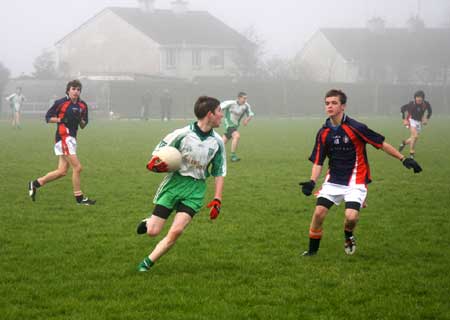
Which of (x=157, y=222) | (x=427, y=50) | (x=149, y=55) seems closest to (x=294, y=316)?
(x=157, y=222)

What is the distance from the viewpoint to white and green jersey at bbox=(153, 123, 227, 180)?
7191 millimetres

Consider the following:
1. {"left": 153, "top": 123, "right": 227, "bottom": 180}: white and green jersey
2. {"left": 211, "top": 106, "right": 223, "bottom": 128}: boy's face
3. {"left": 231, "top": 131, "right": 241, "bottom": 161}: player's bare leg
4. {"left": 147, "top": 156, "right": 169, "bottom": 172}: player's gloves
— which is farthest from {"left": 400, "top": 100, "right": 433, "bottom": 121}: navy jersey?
{"left": 147, "top": 156, "right": 169, "bottom": 172}: player's gloves

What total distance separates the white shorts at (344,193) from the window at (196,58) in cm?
6206

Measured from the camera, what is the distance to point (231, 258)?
7.97 meters

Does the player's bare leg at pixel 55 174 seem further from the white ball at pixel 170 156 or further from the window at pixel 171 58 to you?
the window at pixel 171 58

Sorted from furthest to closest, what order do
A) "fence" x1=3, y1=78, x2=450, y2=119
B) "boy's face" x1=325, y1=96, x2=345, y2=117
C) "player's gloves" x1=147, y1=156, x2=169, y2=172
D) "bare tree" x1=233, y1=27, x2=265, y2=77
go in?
"bare tree" x1=233, y1=27, x2=265, y2=77
"fence" x1=3, y1=78, x2=450, y2=119
"boy's face" x1=325, y1=96, x2=345, y2=117
"player's gloves" x1=147, y1=156, x2=169, y2=172

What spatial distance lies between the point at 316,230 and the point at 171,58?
202 ft

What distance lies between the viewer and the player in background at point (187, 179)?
716 centimetres

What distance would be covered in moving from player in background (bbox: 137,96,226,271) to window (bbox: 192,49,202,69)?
62594mm

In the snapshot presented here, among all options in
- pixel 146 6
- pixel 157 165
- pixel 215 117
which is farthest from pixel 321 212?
pixel 146 6

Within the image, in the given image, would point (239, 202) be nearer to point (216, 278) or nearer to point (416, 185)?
point (416, 185)

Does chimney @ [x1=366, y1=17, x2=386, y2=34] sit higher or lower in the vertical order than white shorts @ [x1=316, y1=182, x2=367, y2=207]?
higher

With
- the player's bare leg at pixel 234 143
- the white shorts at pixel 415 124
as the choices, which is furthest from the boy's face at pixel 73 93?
the white shorts at pixel 415 124

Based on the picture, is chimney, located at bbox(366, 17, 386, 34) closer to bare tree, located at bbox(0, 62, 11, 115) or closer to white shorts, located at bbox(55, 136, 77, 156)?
bare tree, located at bbox(0, 62, 11, 115)
